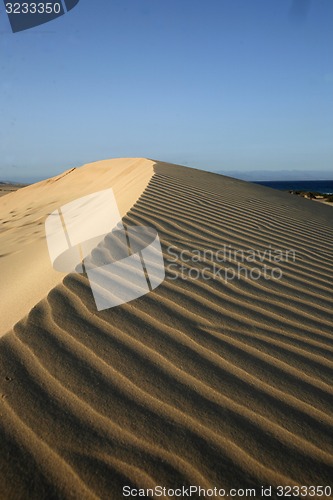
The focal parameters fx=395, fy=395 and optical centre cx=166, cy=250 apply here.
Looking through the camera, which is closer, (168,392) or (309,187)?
(168,392)

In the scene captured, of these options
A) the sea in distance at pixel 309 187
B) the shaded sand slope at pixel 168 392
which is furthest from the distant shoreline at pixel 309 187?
the shaded sand slope at pixel 168 392

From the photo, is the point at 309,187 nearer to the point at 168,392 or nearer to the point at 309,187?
the point at 309,187

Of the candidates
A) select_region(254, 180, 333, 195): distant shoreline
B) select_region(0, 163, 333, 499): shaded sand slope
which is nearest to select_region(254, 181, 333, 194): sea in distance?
select_region(254, 180, 333, 195): distant shoreline

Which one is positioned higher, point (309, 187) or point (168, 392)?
point (168, 392)

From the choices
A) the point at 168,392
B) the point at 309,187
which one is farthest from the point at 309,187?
the point at 168,392

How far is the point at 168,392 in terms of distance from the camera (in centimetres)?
164

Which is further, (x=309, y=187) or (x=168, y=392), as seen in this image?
(x=309, y=187)

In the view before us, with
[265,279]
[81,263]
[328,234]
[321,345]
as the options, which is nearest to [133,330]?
[81,263]

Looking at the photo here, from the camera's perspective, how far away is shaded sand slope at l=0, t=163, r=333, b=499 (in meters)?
1.33

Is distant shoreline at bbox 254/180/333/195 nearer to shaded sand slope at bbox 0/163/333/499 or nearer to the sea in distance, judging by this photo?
the sea in distance

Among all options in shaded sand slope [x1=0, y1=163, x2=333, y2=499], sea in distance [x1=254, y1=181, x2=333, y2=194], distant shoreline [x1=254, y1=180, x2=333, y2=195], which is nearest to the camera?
shaded sand slope [x1=0, y1=163, x2=333, y2=499]

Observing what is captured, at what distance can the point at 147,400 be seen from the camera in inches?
62.3

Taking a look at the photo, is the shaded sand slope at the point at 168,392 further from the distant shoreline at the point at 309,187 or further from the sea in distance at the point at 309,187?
the sea in distance at the point at 309,187

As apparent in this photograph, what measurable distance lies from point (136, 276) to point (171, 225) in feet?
4.33
